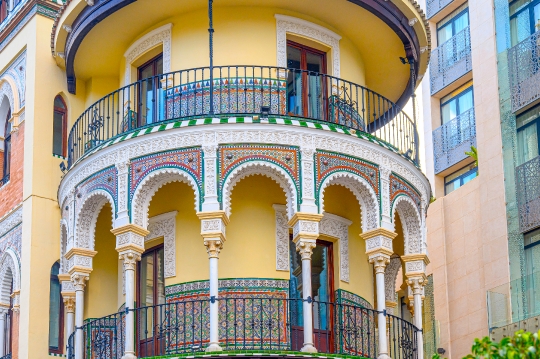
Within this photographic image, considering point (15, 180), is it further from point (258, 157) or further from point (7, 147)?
point (258, 157)

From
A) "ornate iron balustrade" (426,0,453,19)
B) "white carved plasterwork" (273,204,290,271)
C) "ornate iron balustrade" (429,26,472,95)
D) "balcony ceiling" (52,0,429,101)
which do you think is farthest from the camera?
Answer: "ornate iron balustrade" (426,0,453,19)

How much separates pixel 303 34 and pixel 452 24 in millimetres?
12844

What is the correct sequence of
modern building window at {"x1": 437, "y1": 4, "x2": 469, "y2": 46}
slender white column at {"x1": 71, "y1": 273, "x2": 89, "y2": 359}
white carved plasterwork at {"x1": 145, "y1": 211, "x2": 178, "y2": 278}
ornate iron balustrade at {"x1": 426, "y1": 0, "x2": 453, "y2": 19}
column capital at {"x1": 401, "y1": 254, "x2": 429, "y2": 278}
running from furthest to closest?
ornate iron balustrade at {"x1": 426, "y1": 0, "x2": 453, "y2": 19} < modern building window at {"x1": 437, "y1": 4, "x2": 469, "y2": 46} < column capital at {"x1": 401, "y1": 254, "x2": 429, "y2": 278} < slender white column at {"x1": 71, "y1": 273, "x2": 89, "y2": 359} < white carved plasterwork at {"x1": 145, "y1": 211, "x2": 178, "y2": 278}

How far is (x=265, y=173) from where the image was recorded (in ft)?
80.8

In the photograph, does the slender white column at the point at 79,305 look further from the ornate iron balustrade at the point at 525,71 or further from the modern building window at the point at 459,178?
the modern building window at the point at 459,178

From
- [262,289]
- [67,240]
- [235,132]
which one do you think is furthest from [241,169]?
Answer: [67,240]

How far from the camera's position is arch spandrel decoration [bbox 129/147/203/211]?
24266 millimetres

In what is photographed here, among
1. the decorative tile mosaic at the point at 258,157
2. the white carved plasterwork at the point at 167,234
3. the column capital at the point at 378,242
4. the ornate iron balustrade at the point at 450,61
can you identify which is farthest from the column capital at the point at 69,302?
the ornate iron balustrade at the point at 450,61

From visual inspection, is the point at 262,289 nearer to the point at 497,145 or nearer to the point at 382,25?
the point at 382,25

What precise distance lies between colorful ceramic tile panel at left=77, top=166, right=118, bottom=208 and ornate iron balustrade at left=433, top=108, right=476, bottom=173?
13.9m

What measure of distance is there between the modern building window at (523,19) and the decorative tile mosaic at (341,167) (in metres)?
6.73

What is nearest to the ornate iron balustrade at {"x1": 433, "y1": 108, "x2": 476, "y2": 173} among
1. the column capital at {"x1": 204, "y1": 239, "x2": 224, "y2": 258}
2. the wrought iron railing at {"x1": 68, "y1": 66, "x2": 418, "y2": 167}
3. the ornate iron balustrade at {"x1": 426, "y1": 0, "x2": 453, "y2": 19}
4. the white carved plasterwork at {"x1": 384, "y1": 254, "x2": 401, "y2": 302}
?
the ornate iron balustrade at {"x1": 426, "y1": 0, "x2": 453, "y2": 19}

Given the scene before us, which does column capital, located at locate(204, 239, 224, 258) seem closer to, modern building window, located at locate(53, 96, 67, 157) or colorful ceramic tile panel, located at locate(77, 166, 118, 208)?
colorful ceramic tile panel, located at locate(77, 166, 118, 208)

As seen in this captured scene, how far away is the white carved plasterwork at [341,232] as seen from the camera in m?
25.7
